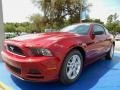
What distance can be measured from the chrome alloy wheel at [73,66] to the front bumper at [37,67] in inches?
16.7

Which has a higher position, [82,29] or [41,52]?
[82,29]

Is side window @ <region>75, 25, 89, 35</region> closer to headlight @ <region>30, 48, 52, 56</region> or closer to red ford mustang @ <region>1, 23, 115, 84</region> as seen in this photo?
red ford mustang @ <region>1, 23, 115, 84</region>

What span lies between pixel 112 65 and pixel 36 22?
81.5 ft

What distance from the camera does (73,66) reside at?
4059mm

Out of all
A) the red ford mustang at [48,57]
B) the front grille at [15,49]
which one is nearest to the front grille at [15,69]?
the red ford mustang at [48,57]

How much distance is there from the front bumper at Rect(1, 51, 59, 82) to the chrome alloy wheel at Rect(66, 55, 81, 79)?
1.39 ft

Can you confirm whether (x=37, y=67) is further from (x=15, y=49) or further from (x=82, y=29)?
(x=82, y=29)

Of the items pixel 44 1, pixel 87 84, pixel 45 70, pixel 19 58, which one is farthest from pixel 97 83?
pixel 44 1

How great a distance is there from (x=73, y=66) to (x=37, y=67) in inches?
37.8

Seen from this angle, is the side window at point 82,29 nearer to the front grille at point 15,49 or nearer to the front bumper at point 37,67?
the front bumper at point 37,67

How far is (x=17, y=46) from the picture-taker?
367 cm

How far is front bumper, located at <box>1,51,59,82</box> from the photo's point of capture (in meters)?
3.36

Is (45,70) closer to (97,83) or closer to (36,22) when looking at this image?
(97,83)

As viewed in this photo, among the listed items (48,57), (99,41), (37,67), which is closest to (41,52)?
(48,57)
